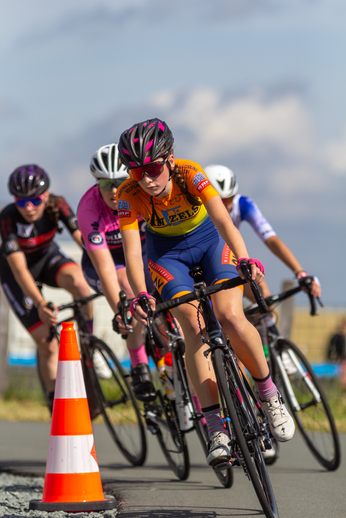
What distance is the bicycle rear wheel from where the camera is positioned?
18.0 feet

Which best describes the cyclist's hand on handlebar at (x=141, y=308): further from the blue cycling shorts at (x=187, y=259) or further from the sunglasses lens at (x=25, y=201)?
the sunglasses lens at (x=25, y=201)

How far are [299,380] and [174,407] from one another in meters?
1.29

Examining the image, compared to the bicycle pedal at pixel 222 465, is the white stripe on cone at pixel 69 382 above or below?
above

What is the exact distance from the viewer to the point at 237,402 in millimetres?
4016

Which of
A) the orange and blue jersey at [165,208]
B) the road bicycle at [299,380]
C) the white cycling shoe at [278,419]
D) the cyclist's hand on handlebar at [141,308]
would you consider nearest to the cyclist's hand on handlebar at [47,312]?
the road bicycle at [299,380]

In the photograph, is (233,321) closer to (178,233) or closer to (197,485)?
(178,233)

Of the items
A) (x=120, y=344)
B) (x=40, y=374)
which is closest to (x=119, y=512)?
(x=40, y=374)

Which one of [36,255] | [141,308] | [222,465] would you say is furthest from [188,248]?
[36,255]

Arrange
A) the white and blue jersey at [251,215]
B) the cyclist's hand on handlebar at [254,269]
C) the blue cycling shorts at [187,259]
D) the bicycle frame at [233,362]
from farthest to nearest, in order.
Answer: the white and blue jersey at [251,215] < the blue cycling shorts at [187,259] < the bicycle frame at [233,362] < the cyclist's hand on handlebar at [254,269]

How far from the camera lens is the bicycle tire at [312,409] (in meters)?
5.85

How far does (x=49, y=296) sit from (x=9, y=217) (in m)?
11.0

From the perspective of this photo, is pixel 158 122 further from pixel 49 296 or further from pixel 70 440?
pixel 49 296

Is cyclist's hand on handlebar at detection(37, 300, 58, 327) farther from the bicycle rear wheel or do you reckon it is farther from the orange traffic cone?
Answer: the orange traffic cone

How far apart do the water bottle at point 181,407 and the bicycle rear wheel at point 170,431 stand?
0.56 ft
